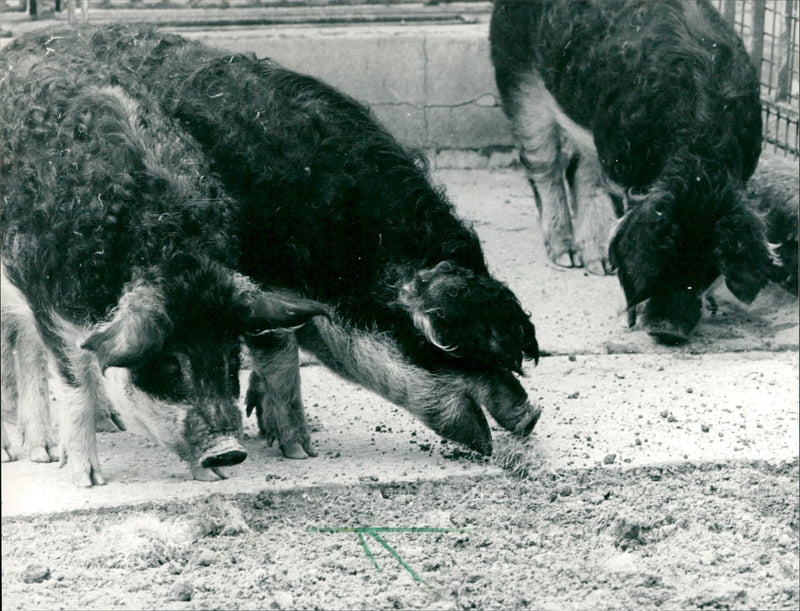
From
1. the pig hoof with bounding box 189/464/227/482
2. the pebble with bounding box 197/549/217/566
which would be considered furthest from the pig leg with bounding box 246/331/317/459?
the pebble with bounding box 197/549/217/566

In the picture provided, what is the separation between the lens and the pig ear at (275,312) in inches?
182

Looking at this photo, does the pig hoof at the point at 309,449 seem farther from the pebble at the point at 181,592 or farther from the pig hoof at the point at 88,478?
the pebble at the point at 181,592

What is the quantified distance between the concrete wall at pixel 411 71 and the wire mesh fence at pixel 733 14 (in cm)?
21

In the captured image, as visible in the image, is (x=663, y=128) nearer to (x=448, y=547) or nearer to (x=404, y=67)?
(x=404, y=67)

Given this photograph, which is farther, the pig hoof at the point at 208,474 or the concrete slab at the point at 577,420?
the concrete slab at the point at 577,420

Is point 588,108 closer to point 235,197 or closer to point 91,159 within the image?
point 235,197

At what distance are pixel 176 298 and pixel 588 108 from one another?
11.2 ft

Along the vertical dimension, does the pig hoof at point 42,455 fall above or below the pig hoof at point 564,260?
above

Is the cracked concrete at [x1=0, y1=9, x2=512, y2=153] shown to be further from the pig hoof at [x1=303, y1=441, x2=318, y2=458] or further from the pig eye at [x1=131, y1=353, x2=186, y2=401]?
the pig eye at [x1=131, y1=353, x2=186, y2=401]

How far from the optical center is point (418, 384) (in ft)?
17.0

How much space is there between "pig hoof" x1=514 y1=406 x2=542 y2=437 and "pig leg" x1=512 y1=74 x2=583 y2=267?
8.86 feet

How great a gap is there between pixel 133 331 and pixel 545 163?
415 centimetres

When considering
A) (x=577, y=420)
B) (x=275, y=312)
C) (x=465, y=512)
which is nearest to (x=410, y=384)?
(x=465, y=512)

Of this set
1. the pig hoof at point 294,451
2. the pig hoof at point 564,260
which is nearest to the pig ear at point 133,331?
the pig hoof at point 294,451
